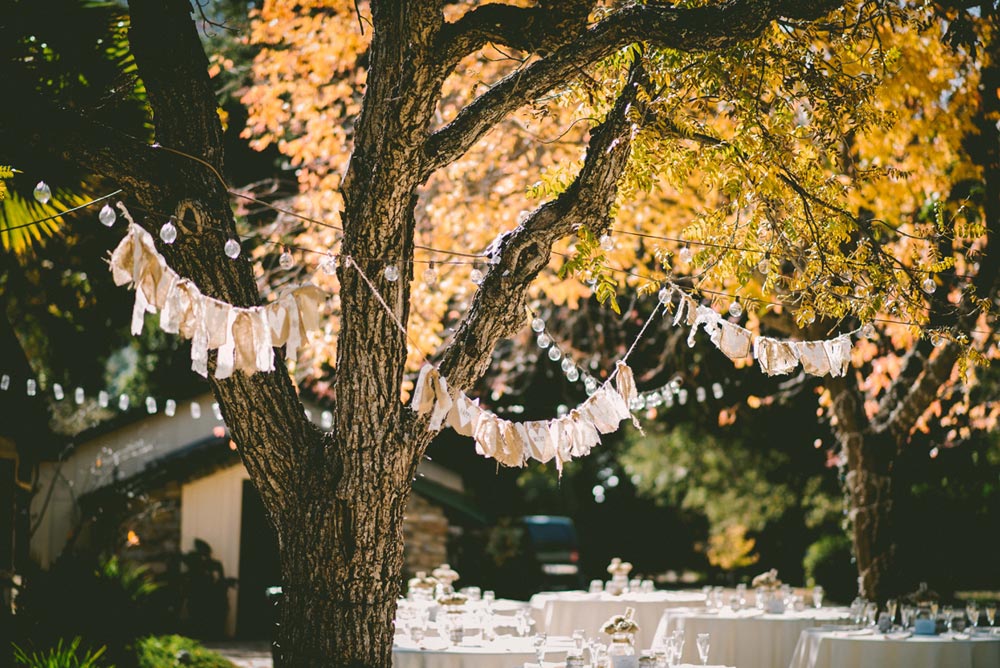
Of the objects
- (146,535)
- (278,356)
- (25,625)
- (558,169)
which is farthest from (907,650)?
(146,535)

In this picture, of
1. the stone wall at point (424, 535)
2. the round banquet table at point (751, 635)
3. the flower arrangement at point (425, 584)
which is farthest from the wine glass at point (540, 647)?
the stone wall at point (424, 535)

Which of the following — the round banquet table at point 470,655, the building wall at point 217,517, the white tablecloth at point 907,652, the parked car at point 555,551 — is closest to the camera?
the round banquet table at point 470,655

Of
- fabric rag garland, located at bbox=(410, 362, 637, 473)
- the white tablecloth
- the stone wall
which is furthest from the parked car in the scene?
fabric rag garland, located at bbox=(410, 362, 637, 473)

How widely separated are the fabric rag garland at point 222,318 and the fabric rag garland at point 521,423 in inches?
25.7

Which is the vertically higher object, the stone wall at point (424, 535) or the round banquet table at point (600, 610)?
the stone wall at point (424, 535)

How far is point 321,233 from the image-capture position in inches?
416

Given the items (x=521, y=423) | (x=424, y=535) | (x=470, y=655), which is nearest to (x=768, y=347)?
(x=521, y=423)

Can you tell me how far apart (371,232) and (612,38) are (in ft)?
4.87

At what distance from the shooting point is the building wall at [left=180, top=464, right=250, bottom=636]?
630 inches

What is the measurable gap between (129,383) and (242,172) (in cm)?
891

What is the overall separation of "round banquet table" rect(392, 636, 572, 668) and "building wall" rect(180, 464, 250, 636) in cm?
933

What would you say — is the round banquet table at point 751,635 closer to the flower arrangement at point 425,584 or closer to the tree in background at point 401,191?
the flower arrangement at point 425,584

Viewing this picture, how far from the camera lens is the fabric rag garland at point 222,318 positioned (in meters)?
4.21

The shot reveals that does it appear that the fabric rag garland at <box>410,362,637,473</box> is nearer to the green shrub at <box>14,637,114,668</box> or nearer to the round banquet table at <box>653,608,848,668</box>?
the green shrub at <box>14,637,114,668</box>
